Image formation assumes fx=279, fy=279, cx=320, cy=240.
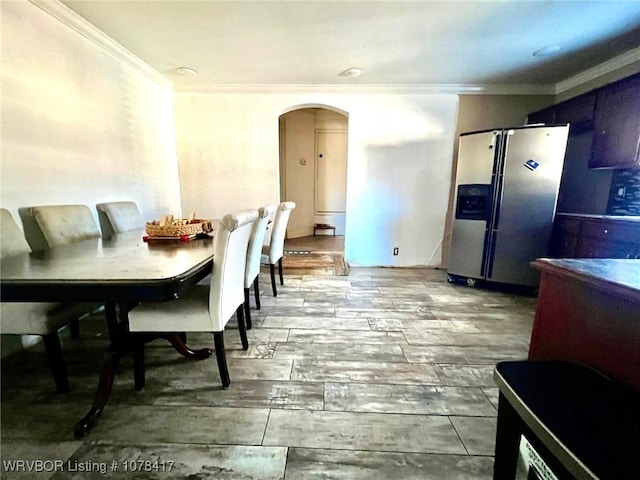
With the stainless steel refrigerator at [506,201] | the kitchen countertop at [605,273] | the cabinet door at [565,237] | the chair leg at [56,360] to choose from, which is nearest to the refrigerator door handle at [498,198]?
the stainless steel refrigerator at [506,201]

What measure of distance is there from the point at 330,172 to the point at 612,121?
4835mm

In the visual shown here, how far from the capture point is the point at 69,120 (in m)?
2.26

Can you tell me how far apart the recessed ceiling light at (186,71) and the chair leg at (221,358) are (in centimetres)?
315

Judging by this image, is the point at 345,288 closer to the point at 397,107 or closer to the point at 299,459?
the point at 299,459

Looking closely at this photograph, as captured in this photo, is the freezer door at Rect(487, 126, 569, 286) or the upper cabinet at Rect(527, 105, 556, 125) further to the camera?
the upper cabinet at Rect(527, 105, 556, 125)

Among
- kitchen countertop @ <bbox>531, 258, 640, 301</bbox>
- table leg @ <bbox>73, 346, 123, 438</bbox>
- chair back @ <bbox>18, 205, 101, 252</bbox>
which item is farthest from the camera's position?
chair back @ <bbox>18, 205, 101, 252</bbox>

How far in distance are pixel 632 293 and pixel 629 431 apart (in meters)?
0.34

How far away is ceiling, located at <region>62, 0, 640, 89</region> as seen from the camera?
2.06 m

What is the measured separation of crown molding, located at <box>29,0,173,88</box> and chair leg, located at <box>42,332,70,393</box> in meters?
2.32

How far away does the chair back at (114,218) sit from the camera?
7.67 feet

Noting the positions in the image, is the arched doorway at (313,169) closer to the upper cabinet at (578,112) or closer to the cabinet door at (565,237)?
the cabinet door at (565,237)

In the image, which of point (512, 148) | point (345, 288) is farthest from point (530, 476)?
point (512, 148)

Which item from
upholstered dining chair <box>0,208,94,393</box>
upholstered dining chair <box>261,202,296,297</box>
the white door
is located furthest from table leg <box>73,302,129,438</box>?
the white door

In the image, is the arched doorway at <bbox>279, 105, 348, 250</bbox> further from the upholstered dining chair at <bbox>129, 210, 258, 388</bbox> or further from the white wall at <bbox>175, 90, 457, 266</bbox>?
the upholstered dining chair at <bbox>129, 210, 258, 388</bbox>
